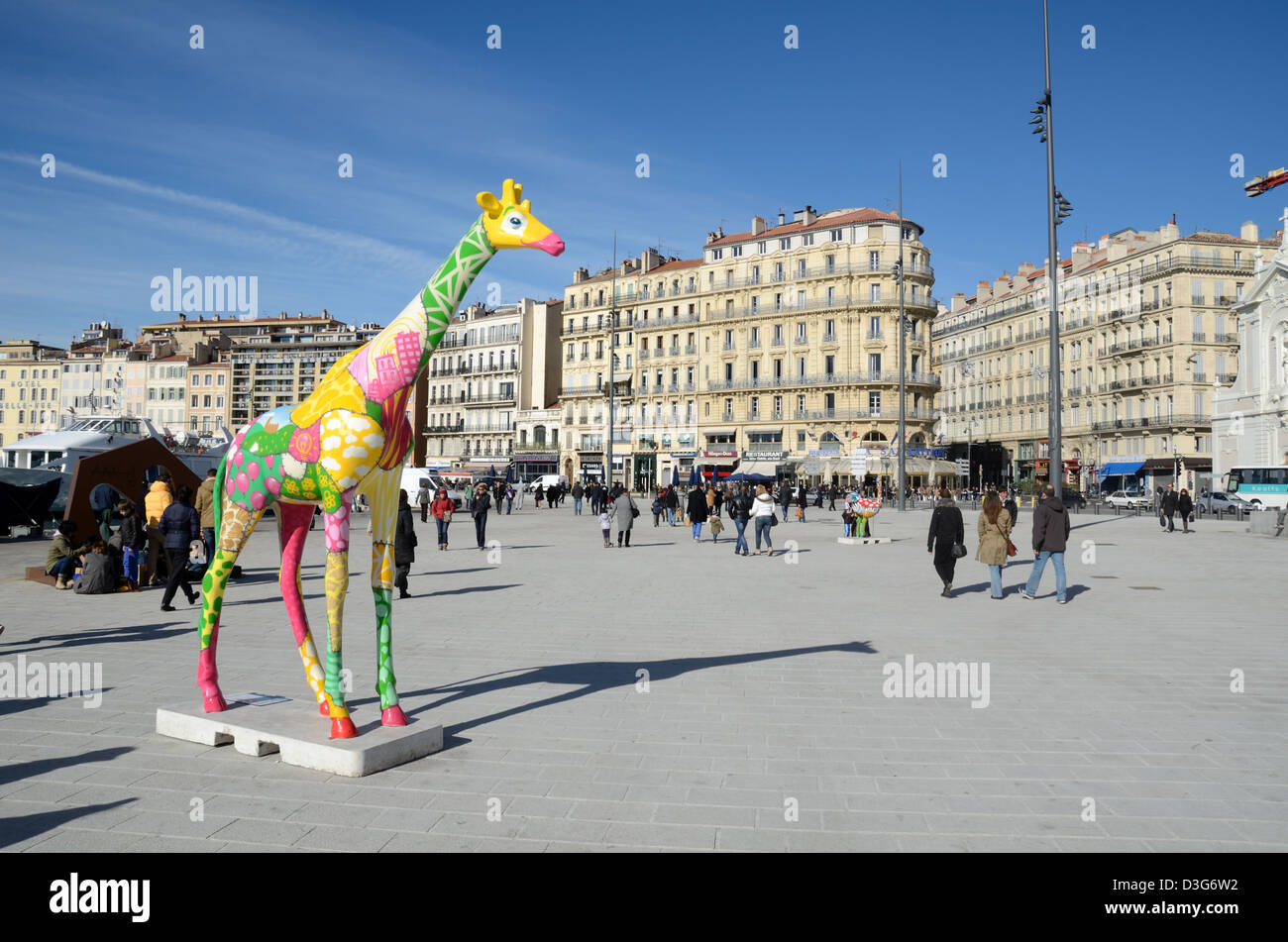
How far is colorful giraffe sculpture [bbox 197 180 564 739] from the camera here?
500 centimetres

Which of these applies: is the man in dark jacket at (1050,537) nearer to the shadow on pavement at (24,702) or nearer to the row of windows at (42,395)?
the shadow on pavement at (24,702)

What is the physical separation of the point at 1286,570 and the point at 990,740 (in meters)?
14.4

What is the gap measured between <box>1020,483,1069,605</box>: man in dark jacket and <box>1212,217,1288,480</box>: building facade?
38063 mm

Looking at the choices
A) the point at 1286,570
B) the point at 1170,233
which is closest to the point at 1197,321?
the point at 1170,233

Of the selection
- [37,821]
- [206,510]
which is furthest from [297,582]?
[206,510]

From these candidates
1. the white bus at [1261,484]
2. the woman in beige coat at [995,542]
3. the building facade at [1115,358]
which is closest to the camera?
the woman in beige coat at [995,542]

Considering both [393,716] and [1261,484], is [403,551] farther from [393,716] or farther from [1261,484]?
[1261,484]

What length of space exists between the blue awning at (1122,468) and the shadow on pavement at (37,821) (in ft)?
202

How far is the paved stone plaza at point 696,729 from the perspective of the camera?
406 cm

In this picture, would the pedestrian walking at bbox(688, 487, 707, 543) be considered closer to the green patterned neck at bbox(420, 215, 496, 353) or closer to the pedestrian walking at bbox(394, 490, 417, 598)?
the pedestrian walking at bbox(394, 490, 417, 598)

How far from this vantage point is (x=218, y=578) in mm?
5469

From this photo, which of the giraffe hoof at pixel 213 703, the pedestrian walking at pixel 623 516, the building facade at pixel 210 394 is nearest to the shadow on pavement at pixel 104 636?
the giraffe hoof at pixel 213 703

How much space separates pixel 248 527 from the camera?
553 centimetres
